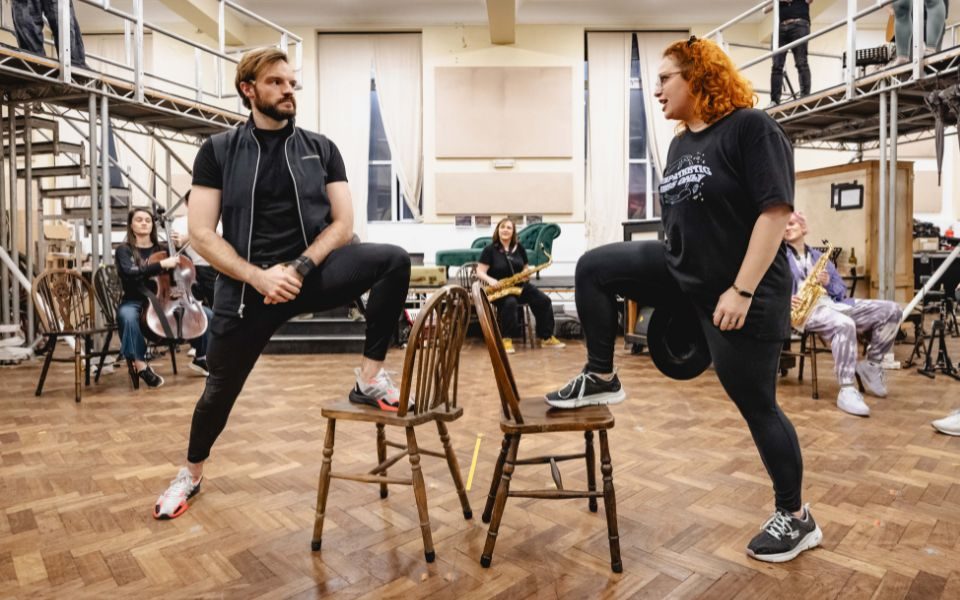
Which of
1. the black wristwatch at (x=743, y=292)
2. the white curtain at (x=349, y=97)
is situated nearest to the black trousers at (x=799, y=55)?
the white curtain at (x=349, y=97)

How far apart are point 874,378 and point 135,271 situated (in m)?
5.02

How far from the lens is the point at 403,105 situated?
390 inches

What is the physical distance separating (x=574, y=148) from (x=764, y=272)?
8.35m

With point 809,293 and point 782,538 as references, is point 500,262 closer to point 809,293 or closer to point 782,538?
point 809,293

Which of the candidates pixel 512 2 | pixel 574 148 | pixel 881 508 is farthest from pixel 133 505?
pixel 574 148

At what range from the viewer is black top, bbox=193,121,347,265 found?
2.12 m

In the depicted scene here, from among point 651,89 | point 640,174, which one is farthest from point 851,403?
point 651,89

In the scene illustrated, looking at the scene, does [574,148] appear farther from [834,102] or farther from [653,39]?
[834,102]

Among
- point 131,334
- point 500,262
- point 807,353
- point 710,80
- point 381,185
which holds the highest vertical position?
point 381,185

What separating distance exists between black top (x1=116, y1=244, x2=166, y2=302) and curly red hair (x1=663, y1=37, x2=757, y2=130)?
160 inches

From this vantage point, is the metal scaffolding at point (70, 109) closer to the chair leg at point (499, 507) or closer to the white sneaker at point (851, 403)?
the chair leg at point (499, 507)

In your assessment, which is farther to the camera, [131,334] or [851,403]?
[131,334]

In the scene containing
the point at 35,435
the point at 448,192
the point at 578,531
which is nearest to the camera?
the point at 578,531

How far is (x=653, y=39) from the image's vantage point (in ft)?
32.9
